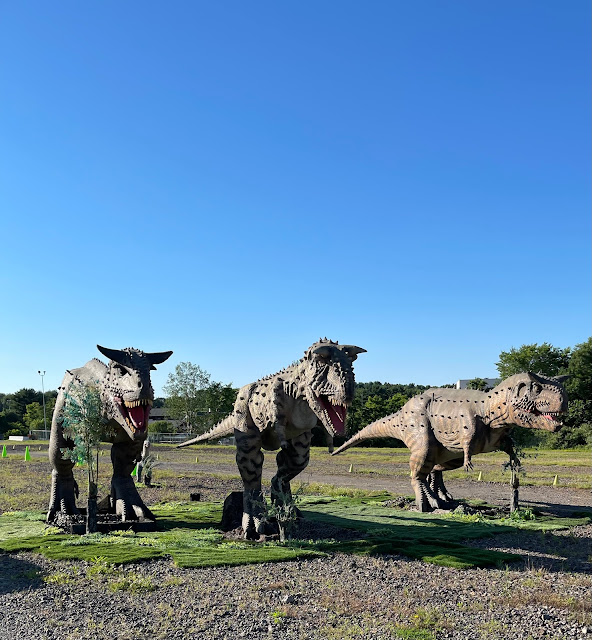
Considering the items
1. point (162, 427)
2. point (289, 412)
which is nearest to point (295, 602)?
point (289, 412)

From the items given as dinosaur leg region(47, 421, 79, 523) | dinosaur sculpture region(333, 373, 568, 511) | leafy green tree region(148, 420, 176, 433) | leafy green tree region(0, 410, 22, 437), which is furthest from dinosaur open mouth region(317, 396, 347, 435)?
leafy green tree region(0, 410, 22, 437)

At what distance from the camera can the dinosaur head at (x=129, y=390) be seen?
28.9 ft

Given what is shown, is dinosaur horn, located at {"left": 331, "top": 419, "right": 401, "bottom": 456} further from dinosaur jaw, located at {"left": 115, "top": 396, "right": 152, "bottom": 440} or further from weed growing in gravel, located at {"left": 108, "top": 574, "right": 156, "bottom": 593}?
weed growing in gravel, located at {"left": 108, "top": 574, "right": 156, "bottom": 593}

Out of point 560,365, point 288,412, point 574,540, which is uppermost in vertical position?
A: point 560,365

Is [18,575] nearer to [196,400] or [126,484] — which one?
[126,484]

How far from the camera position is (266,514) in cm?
879

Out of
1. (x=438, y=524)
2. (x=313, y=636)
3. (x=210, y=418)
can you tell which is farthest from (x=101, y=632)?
(x=210, y=418)

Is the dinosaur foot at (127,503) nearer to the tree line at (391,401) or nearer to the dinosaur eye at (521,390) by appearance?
the dinosaur eye at (521,390)

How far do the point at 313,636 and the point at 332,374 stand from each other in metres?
3.14

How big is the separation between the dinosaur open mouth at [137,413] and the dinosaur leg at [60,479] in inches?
79.5

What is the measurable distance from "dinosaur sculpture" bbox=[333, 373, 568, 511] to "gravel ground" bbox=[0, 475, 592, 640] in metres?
2.91

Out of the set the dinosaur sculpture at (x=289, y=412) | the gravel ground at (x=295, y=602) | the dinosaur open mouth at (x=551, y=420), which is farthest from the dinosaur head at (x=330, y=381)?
the dinosaur open mouth at (x=551, y=420)

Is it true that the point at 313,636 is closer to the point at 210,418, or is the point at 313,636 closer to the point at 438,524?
the point at 438,524

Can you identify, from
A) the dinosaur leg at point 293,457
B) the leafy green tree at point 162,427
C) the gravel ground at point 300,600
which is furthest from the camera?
the leafy green tree at point 162,427
